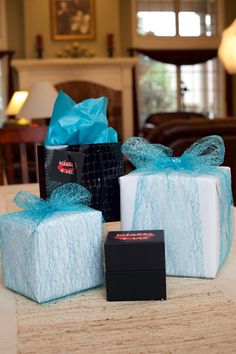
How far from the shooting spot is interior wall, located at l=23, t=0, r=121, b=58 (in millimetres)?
9016

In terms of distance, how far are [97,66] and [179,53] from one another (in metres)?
1.49

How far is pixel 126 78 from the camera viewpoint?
925cm

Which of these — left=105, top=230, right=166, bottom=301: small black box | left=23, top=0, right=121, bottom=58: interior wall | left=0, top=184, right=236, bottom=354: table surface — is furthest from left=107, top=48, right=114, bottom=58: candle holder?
left=105, top=230, right=166, bottom=301: small black box

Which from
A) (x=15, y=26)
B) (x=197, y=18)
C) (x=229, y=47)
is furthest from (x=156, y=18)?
(x=229, y=47)

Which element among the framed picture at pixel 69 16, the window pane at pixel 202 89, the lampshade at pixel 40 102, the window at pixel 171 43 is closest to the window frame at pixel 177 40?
the window at pixel 171 43

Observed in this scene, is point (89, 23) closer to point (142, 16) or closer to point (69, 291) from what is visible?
point (142, 16)

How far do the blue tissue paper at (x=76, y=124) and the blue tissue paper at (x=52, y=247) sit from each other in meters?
0.20

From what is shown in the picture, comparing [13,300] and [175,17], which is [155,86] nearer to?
[175,17]

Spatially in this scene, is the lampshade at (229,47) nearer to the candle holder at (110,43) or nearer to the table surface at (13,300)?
the table surface at (13,300)

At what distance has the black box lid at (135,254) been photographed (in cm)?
79

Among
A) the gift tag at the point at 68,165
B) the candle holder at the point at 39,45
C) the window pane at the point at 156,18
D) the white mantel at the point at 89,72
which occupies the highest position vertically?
the window pane at the point at 156,18

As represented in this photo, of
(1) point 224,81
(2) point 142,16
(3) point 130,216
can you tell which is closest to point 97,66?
(2) point 142,16

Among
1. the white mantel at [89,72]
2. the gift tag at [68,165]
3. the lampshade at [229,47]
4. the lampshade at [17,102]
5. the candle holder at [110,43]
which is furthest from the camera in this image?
the candle holder at [110,43]

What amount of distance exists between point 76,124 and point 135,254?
361mm
